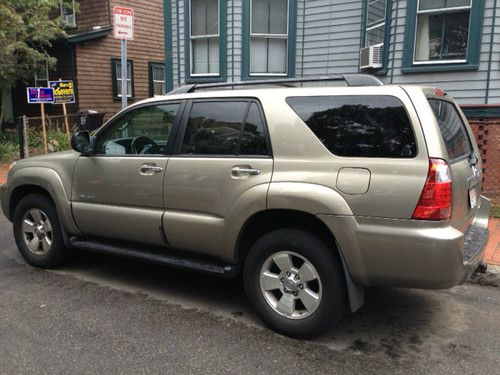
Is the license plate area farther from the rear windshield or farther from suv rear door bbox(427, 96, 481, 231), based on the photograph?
the rear windshield

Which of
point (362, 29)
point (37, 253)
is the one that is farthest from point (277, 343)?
point (362, 29)

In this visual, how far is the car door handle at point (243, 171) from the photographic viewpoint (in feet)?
11.9

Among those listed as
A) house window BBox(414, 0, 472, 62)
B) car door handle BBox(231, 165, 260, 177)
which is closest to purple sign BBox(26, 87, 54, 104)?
house window BBox(414, 0, 472, 62)

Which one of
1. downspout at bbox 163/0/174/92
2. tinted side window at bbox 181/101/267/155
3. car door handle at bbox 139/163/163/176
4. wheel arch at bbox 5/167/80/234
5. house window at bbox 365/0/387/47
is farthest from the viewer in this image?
downspout at bbox 163/0/174/92

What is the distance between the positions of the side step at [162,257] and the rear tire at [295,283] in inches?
8.9

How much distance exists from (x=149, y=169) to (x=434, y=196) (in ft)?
Result: 7.52

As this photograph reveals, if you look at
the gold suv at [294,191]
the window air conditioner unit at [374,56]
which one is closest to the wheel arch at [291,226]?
the gold suv at [294,191]

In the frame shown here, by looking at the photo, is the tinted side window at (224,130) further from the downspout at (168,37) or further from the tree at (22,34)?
the tree at (22,34)

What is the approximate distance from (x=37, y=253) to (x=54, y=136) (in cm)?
965

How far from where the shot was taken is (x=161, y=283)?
4750 mm

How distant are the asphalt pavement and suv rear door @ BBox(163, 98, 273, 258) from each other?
0.64 meters

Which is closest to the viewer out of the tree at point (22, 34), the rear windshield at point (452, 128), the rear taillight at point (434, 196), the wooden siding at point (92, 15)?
the rear taillight at point (434, 196)

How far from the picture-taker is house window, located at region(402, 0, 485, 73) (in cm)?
778

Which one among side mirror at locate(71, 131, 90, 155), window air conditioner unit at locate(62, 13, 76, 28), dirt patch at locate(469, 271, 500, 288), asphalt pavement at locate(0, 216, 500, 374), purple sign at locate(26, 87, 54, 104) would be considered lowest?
asphalt pavement at locate(0, 216, 500, 374)
